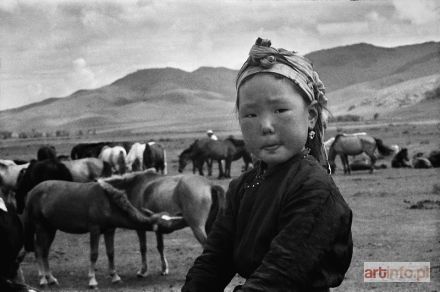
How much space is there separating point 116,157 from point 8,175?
7.61m

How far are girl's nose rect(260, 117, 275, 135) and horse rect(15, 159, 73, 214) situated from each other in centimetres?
947

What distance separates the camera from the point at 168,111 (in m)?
132

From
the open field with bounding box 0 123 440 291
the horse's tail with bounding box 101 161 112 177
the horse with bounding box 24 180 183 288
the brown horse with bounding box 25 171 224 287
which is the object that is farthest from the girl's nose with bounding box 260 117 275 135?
the horse's tail with bounding box 101 161 112 177

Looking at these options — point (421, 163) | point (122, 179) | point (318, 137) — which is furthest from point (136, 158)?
point (318, 137)

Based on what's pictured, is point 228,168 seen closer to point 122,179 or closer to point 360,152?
point 360,152

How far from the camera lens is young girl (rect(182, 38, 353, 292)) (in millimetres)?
1558

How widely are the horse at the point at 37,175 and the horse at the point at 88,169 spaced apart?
161 inches

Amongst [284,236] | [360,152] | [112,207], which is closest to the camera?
[284,236]

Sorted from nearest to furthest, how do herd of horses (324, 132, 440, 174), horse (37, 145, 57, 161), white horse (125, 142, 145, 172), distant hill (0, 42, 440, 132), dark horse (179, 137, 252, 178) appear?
horse (37, 145, 57, 161) < white horse (125, 142, 145, 172) < herd of horses (324, 132, 440, 174) < dark horse (179, 137, 252, 178) < distant hill (0, 42, 440, 132)

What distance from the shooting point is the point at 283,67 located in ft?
5.63

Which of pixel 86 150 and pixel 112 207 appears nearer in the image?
pixel 112 207

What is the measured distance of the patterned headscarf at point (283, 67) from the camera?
5.60ft

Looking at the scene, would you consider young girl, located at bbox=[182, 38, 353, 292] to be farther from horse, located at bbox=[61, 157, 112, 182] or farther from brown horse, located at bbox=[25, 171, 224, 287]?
horse, located at bbox=[61, 157, 112, 182]

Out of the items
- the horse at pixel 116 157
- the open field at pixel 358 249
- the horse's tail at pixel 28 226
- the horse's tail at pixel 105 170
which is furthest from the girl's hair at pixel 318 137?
the horse at pixel 116 157
